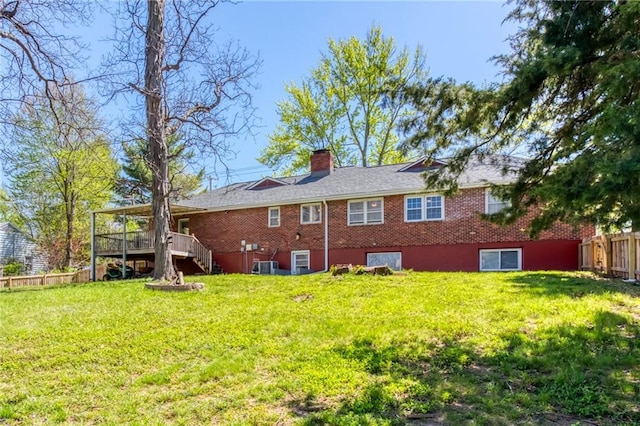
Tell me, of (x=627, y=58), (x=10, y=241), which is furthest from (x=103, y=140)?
(x=10, y=241)

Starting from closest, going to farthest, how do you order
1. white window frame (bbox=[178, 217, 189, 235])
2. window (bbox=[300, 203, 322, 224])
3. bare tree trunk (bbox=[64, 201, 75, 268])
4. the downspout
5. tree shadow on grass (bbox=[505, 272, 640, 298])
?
tree shadow on grass (bbox=[505, 272, 640, 298]), the downspout, window (bbox=[300, 203, 322, 224]), white window frame (bbox=[178, 217, 189, 235]), bare tree trunk (bbox=[64, 201, 75, 268])

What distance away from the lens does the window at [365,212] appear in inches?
659

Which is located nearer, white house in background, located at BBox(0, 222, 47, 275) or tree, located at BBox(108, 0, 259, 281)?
tree, located at BBox(108, 0, 259, 281)

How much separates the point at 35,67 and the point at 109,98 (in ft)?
4.65

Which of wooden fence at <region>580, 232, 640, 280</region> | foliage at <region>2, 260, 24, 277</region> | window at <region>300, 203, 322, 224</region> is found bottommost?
foliage at <region>2, 260, 24, 277</region>

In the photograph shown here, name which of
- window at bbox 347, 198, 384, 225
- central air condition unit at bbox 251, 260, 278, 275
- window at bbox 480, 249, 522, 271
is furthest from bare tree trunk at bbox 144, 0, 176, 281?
window at bbox 480, 249, 522, 271

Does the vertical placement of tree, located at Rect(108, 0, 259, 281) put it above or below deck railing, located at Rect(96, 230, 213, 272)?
above

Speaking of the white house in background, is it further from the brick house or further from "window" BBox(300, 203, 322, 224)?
"window" BBox(300, 203, 322, 224)

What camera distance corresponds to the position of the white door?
1808 centimetres

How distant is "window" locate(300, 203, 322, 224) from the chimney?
3043 mm

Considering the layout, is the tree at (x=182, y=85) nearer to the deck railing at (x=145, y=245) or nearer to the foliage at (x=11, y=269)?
the deck railing at (x=145, y=245)

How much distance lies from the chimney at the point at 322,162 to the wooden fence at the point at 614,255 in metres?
11.4

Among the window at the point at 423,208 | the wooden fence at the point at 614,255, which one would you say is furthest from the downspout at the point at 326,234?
the wooden fence at the point at 614,255

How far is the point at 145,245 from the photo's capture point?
61.4 ft
